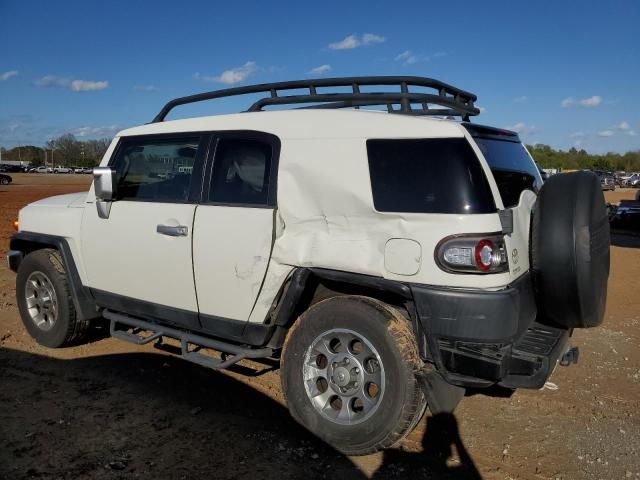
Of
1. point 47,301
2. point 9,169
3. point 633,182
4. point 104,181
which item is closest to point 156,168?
point 104,181

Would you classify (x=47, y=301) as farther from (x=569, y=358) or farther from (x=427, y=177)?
(x=569, y=358)

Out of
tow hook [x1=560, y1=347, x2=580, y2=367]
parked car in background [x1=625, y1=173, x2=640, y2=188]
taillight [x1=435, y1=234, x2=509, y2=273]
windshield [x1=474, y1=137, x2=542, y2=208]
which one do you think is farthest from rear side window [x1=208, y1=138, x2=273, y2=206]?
parked car in background [x1=625, y1=173, x2=640, y2=188]

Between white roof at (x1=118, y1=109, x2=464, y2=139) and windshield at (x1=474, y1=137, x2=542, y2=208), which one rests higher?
white roof at (x1=118, y1=109, x2=464, y2=139)

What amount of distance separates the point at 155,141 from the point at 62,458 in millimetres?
2305

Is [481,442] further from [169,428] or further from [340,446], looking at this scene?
[169,428]

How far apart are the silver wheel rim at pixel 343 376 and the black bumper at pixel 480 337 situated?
14.8 inches

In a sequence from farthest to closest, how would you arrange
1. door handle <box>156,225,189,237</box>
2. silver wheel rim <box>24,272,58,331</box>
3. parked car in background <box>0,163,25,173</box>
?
parked car in background <box>0,163,25,173</box> < silver wheel rim <box>24,272,58,331</box> < door handle <box>156,225,189,237</box>

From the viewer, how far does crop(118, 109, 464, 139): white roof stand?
305 cm

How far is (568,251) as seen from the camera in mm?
2951

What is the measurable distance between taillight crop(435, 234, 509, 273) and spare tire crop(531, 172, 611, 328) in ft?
1.16

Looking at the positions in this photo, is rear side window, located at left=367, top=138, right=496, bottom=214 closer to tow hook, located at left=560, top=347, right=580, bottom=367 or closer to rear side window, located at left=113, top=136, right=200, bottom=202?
tow hook, located at left=560, top=347, right=580, bottom=367

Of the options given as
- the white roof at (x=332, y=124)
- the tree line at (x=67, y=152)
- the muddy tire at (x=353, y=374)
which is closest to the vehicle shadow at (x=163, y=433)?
the muddy tire at (x=353, y=374)

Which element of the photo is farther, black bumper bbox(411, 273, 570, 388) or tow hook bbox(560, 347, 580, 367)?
tow hook bbox(560, 347, 580, 367)

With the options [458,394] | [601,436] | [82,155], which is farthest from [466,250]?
[82,155]
